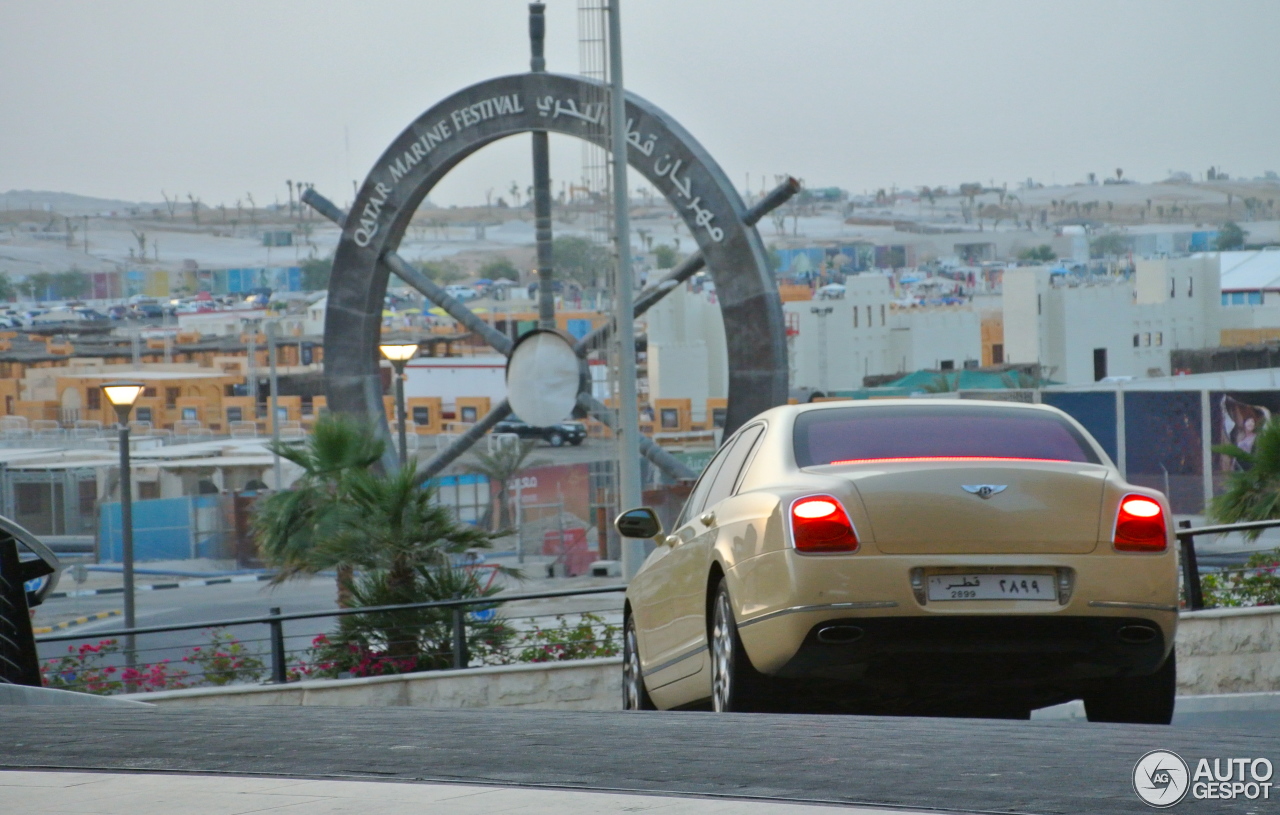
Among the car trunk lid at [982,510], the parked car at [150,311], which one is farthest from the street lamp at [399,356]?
the parked car at [150,311]

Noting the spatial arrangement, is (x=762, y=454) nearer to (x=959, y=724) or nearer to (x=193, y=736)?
(x=959, y=724)

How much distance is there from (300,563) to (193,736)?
11743mm

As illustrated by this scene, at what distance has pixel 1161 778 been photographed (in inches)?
176

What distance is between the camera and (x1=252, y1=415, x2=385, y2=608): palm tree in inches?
687

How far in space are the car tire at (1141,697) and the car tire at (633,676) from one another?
2497 millimetres

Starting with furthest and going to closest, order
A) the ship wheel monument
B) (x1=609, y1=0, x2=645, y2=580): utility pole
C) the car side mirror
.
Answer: the ship wheel monument
(x1=609, y1=0, x2=645, y2=580): utility pole
the car side mirror

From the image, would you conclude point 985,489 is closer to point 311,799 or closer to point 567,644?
point 311,799

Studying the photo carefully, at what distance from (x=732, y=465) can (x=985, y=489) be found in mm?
1583

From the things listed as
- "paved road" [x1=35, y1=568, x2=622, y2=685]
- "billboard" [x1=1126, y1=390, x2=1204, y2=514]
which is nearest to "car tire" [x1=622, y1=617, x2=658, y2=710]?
"paved road" [x1=35, y1=568, x2=622, y2=685]

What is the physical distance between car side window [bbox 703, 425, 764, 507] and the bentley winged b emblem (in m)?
1.30

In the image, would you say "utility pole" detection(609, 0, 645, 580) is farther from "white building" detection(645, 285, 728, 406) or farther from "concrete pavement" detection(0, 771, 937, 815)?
"white building" detection(645, 285, 728, 406)

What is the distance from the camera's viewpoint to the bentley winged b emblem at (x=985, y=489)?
592cm

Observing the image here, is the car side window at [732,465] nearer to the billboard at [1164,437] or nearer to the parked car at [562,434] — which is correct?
the billboard at [1164,437]

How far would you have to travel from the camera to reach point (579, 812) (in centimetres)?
438
